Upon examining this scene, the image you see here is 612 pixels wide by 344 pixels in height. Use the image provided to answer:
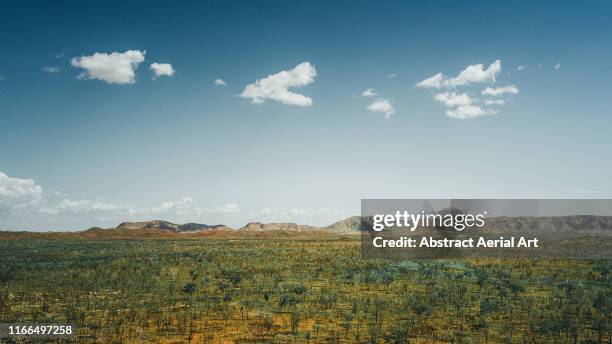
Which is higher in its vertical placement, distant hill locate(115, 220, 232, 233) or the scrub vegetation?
the scrub vegetation

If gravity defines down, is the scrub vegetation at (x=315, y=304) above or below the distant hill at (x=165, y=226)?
above

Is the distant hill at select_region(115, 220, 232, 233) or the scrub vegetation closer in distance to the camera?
the scrub vegetation

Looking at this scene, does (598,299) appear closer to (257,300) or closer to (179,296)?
(257,300)

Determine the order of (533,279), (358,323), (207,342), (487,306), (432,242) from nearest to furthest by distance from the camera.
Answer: (207,342), (358,323), (487,306), (533,279), (432,242)

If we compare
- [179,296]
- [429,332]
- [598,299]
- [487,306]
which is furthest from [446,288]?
[179,296]

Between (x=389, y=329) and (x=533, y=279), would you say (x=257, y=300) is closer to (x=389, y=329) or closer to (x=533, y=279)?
(x=389, y=329)

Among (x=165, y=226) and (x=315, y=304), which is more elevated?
(x=315, y=304)

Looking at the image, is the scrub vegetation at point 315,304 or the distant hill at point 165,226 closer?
the scrub vegetation at point 315,304

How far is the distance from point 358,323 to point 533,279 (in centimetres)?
1401

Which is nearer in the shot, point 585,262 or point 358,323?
point 358,323

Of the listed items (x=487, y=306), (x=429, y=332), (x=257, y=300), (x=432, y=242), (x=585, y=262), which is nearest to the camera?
(x=429, y=332)

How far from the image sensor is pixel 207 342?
11.7 meters

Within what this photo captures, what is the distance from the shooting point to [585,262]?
32031 mm

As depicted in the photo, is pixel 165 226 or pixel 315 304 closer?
pixel 315 304
